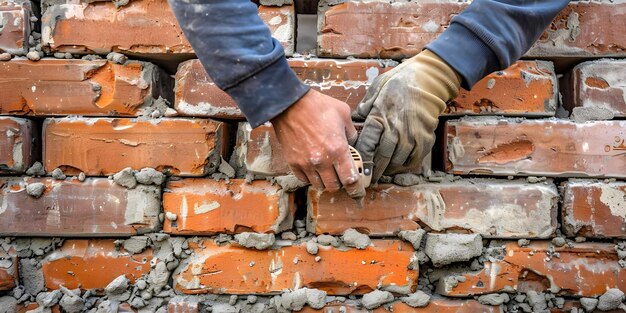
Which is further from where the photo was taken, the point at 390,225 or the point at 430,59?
the point at 390,225

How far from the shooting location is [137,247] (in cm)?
97

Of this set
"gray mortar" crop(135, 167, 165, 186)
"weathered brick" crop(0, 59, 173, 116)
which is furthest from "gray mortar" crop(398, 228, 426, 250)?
"weathered brick" crop(0, 59, 173, 116)

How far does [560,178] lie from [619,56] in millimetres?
274

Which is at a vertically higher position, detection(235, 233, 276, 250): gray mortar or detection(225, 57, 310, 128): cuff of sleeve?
detection(225, 57, 310, 128): cuff of sleeve

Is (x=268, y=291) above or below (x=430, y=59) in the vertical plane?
below

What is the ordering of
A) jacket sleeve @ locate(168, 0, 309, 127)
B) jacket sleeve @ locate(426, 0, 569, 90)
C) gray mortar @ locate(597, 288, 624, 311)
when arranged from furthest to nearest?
gray mortar @ locate(597, 288, 624, 311), jacket sleeve @ locate(426, 0, 569, 90), jacket sleeve @ locate(168, 0, 309, 127)

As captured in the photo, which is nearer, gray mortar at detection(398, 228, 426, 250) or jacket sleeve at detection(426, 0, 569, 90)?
jacket sleeve at detection(426, 0, 569, 90)

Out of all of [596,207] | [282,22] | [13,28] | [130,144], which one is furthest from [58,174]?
[596,207]

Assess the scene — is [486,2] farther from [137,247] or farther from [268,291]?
[137,247]

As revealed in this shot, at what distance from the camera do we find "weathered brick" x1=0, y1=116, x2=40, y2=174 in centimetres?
96

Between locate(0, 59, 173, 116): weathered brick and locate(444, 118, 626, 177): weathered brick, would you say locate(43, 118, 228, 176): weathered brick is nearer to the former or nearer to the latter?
locate(0, 59, 173, 116): weathered brick

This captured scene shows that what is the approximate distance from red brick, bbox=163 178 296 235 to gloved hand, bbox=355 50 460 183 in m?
0.23

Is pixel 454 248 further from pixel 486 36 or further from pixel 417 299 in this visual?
pixel 486 36

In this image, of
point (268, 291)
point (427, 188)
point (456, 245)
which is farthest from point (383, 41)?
point (268, 291)
